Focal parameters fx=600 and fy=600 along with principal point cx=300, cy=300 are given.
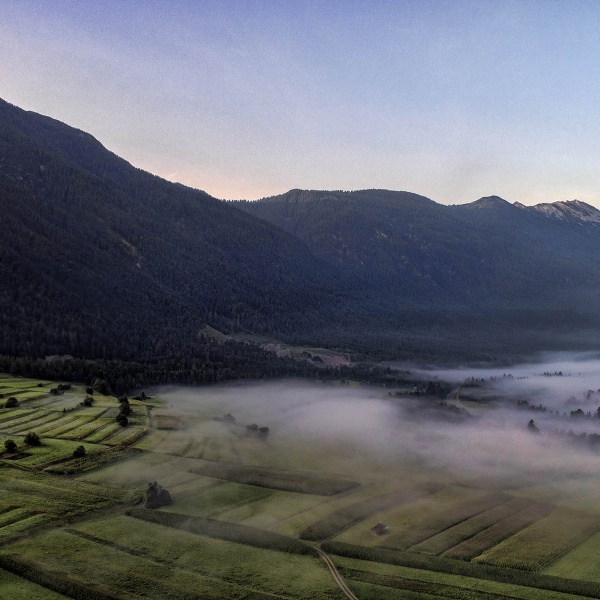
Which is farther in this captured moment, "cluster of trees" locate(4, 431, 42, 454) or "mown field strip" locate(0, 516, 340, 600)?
"cluster of trees" locate(4, 431, 42, 454)

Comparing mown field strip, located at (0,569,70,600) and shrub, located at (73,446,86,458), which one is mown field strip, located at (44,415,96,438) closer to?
shrub, located at (73,446,86,458)

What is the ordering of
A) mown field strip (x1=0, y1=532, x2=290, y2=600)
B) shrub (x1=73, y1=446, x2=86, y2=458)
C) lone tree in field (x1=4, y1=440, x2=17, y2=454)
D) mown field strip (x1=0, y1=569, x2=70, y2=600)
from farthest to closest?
shrub (x1=73, y1=446, x2=86, y2=458)
lone tree in field (x1=4, y1=440, x2=17, y2=454)
mown field strip (x1=0, y1=532, x2=290, y2=600)
mown field strip (x1=0, y1=569, x2=70, y2=600)

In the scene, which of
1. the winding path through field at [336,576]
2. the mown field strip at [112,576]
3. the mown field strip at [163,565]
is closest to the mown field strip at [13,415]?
the mown field strip at [163,565]

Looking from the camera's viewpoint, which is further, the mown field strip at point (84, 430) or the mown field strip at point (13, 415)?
the mown field strip at point (13, 415)

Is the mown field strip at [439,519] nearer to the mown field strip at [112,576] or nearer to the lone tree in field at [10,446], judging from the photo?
the mown field strip at [112,576]

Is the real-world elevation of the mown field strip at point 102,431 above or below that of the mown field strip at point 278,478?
above

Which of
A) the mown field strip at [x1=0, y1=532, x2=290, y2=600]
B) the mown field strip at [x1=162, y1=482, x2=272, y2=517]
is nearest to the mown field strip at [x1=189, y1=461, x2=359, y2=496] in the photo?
the mown field strip at [x1=162, y1=482, x2=272, y2=517]

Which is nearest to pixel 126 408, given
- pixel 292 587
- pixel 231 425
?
pixel 231 425
